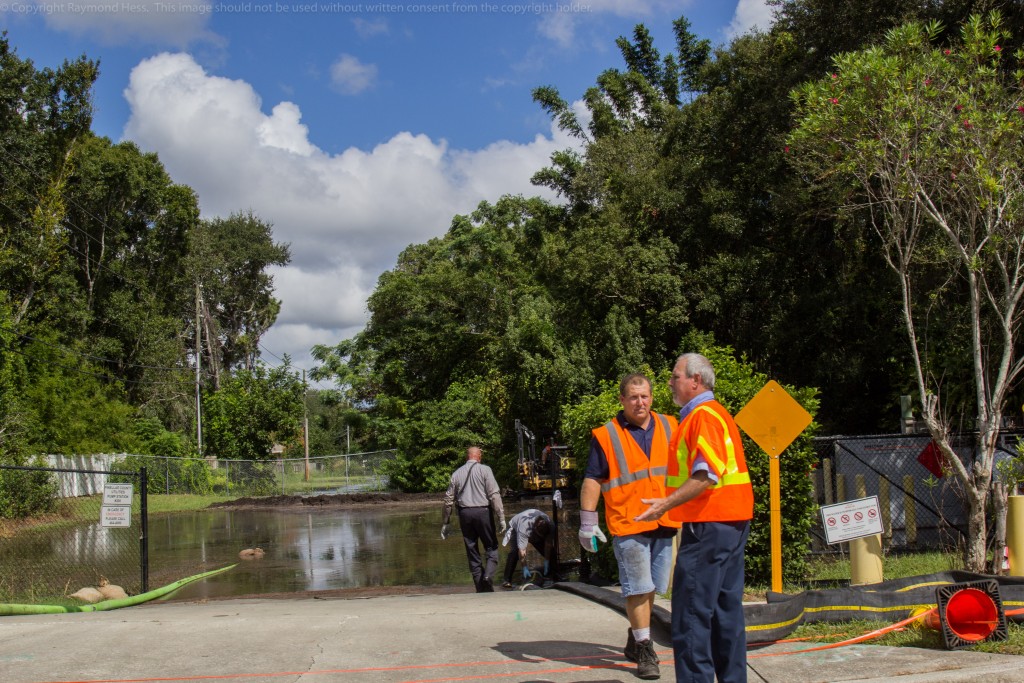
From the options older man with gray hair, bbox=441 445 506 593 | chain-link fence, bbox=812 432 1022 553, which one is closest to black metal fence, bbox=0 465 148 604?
older man with gray hair, bbox=441 445 506 593

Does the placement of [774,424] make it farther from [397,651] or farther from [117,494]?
[117,494]

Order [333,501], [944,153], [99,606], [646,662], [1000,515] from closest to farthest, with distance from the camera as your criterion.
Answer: [646,662], [1000,515], [944,153], [99,606], [333,501]

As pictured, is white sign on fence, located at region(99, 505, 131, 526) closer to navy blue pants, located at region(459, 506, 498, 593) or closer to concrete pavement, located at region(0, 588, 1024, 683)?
concrete pavement, located at region(0, 588, 1024, 683)

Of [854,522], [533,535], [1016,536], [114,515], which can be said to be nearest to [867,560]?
[854,522]

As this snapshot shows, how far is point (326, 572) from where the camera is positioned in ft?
44.3

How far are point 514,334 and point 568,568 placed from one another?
60.6ft

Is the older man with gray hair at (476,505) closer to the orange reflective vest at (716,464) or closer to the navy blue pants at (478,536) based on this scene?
the navy blue pants at (478,536)

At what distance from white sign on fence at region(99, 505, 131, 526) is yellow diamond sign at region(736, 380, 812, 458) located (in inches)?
298

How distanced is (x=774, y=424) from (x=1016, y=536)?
7.62 ft

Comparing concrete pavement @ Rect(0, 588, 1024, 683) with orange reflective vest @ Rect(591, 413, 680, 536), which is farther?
orange reflective vest @ Rect(591, 413, 680, 536)

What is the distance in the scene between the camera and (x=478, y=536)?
10.6m

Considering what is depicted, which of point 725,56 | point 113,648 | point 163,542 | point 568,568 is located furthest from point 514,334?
point 113,648

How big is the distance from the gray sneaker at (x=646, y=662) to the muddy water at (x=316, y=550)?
6.54 meters

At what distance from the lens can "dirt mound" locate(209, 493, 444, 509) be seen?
98.1ft
